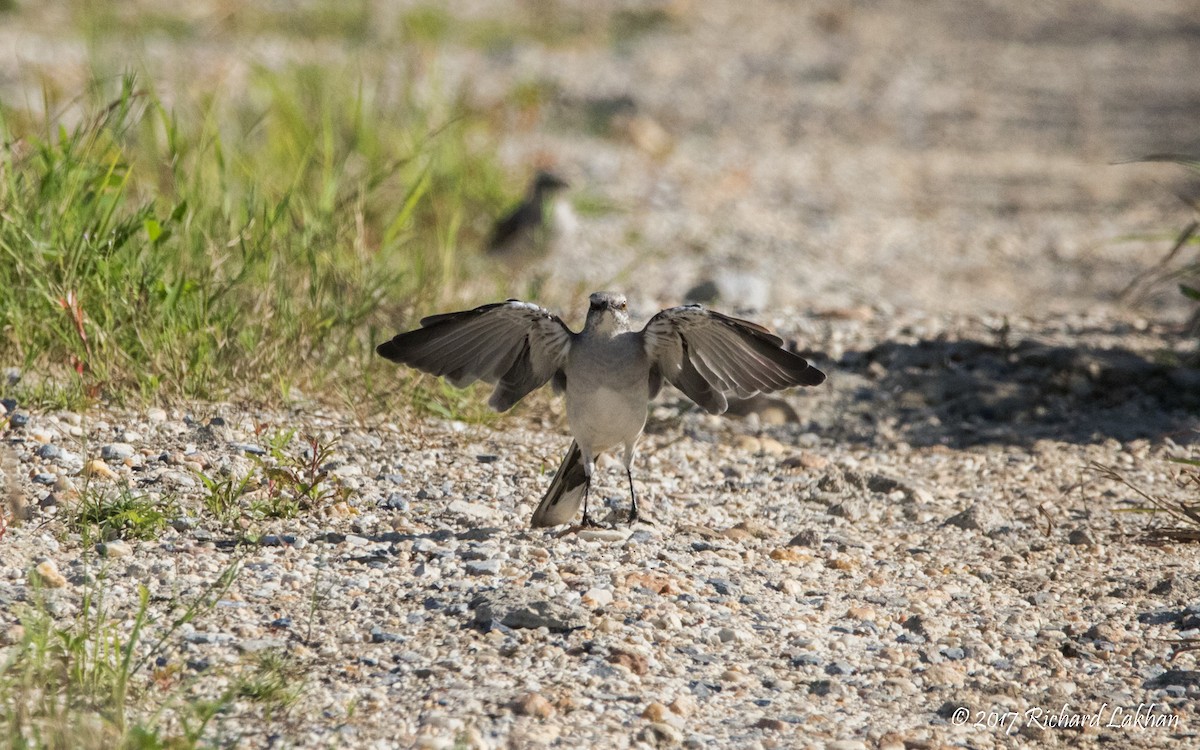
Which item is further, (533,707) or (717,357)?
(717,357)

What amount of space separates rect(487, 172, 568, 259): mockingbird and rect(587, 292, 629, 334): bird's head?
129 inches

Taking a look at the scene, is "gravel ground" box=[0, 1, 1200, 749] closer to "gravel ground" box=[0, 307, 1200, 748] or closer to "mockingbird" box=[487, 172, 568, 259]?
"gravel ground" box=[0, 307, 1200, 748]

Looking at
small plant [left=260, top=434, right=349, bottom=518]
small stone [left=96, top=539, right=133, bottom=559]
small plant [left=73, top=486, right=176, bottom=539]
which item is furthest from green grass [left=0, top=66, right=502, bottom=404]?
small stone [left=96, top=539, right=133, bottom=559]

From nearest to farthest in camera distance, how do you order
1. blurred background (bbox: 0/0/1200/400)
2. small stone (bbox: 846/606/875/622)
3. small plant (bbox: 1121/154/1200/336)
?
small stone (bbox: 846/606/875/622), small plant (bbox: 1121/154/1200/336), blurred background (bbox: 0/0/1200/400)

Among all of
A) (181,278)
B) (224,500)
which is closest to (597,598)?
(224,500)

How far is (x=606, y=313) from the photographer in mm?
4297

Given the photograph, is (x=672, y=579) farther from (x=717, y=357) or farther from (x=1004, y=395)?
(x=1004, y=395)

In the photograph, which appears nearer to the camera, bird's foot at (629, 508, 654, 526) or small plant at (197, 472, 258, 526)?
small plant at (197, 472, 258, 526)

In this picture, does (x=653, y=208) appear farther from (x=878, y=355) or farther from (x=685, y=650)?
(x=685, y=650)

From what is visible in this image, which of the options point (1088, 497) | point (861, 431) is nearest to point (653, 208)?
point (861, 431)

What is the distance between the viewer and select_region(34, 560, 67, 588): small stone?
12.0 feet

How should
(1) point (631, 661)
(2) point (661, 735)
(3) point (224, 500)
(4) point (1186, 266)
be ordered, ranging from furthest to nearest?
(4) point (1186, 266), (3) point (224, 500), (1) point (631, 661), (2) point (661, 735)

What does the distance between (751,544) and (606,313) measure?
898mm

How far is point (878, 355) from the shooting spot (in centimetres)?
623
